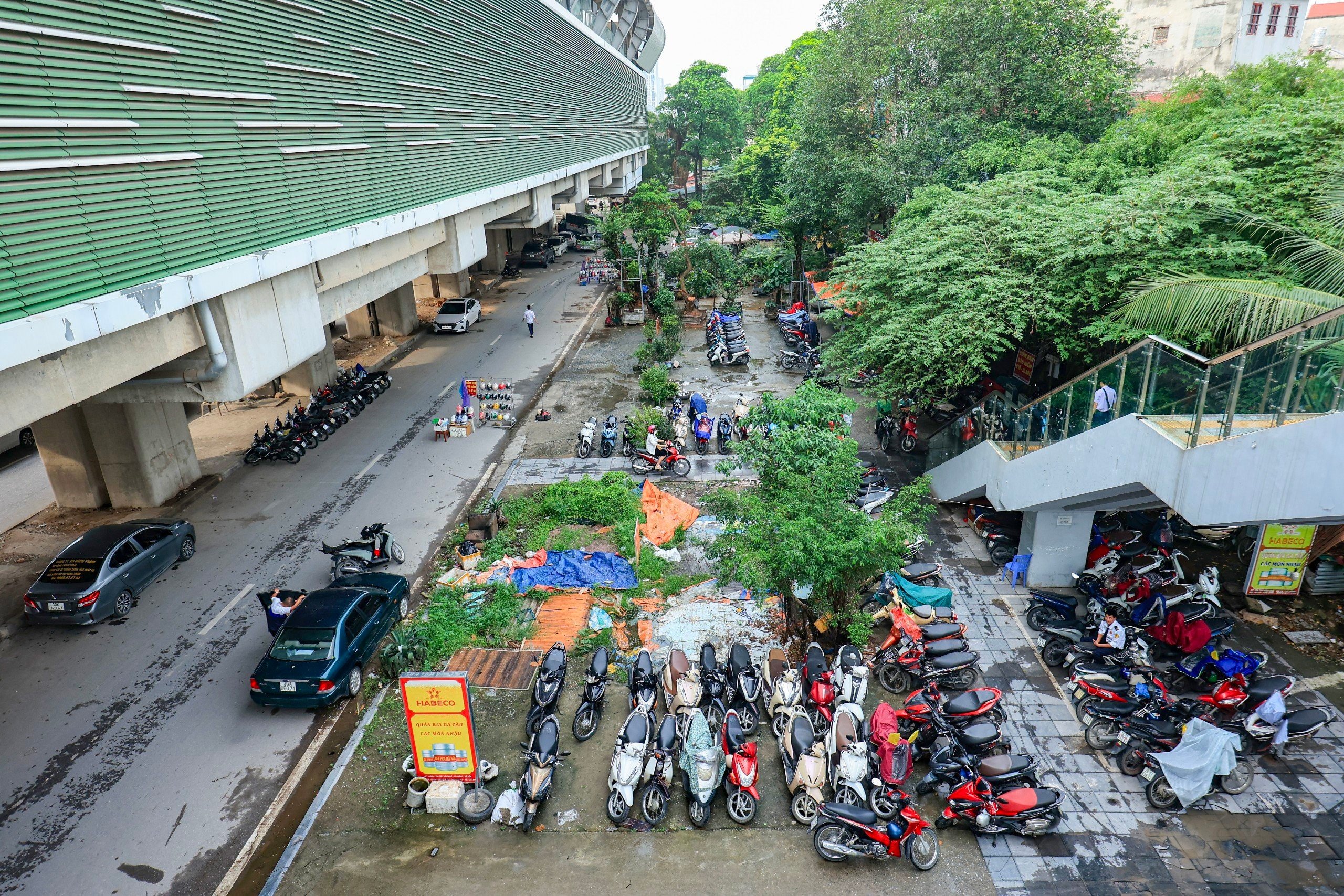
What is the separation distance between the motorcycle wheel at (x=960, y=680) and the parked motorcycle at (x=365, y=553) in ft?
28.7

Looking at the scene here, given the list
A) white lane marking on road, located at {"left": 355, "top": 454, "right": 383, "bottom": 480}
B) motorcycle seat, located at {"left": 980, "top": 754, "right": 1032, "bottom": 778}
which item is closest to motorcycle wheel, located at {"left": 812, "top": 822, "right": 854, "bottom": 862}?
motorcycle seat, located at {"left": 980, "top": 754, "right": 1032, "bottom": 778}

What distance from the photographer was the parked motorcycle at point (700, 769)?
7.63 m

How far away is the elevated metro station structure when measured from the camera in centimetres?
745

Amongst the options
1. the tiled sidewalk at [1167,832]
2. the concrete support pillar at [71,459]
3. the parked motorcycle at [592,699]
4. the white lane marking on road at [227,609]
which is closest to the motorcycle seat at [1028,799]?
the tiled sidewalk at [1167,832]

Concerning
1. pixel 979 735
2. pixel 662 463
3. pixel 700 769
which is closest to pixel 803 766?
pixel 700 769

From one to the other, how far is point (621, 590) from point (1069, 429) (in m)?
6.87

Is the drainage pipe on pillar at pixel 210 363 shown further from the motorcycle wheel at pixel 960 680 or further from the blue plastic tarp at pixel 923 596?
the motorcycle wheel at pixel 960 680

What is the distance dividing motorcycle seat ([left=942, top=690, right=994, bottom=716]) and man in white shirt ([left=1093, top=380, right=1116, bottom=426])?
385cm

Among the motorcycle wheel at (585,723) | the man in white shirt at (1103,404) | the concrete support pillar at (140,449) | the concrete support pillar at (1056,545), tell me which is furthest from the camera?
the concrete support pillar at (140,449)

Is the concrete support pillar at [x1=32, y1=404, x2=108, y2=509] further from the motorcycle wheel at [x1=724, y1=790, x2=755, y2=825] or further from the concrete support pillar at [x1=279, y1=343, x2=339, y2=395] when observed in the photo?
the motorcycle wheel at [x1=724, y1=790, x2=755, y2=825]

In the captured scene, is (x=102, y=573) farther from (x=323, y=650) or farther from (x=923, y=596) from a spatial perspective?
(x=923, y=596)

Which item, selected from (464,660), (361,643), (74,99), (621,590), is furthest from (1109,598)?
(74,99)

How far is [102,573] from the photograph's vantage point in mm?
11188

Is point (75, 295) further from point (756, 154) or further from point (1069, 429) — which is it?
point (756, 154)
